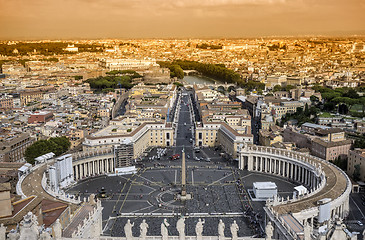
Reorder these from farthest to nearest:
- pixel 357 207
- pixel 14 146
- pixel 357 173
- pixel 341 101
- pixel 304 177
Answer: pixel 341 101, pixel 14 146, pixel 304 177, pixel 357 173, pixel 357 207

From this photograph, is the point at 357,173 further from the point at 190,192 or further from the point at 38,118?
the point at 38,118

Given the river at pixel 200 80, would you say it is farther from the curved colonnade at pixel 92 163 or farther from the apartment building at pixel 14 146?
the curved colonnade at pixel 92 163

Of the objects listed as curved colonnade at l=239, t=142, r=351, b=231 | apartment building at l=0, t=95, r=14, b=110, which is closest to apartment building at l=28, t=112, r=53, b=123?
apartment building at l=0, t=95, r=14, b=110

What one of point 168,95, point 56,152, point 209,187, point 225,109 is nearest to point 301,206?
point 209,187

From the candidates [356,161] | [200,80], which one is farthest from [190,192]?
[200,80]

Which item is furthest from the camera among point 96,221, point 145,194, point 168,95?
point 168,95

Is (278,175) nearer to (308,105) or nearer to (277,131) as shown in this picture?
(277,131)

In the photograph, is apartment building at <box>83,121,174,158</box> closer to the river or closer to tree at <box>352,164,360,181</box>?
tree at <box>352,164,360,181</box>
